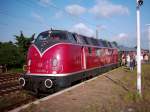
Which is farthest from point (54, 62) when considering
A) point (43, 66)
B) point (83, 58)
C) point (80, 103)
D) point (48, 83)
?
point (83, 58)

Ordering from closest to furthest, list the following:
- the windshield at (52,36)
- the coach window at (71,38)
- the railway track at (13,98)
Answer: the railway track at (13,98), the windshield at (52,36), the coach window at (71,38)

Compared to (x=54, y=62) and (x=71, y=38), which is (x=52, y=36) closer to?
(x=71, y=38)

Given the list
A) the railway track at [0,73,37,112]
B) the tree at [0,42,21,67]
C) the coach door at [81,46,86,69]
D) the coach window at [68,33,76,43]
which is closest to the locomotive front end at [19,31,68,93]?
the railway track at [0,73,37,112]

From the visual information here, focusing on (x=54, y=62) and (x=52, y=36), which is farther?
(x=52, y=36)

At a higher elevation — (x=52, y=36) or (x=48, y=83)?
(x=52, y=36)

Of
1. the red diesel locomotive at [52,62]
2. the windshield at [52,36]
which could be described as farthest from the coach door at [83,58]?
the windshield at [52,36]

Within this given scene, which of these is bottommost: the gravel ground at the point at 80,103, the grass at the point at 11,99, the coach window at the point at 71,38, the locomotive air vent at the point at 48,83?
the grass at the point at 11,99

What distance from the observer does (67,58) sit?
40.2 ft

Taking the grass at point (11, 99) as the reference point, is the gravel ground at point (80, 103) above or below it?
above

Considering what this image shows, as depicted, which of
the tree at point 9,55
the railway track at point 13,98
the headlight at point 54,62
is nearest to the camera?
the railway track at point 13,98

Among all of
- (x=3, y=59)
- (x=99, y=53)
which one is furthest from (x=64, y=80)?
(x=3, y=59)

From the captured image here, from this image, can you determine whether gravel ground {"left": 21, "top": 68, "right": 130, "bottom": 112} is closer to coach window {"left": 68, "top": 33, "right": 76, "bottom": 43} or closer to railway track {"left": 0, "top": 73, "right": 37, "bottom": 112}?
railway track {"left": 0, "top": 73, "right": 37, "bottom": 112}

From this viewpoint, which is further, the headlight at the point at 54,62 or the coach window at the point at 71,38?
the coach window at the point at 71,38

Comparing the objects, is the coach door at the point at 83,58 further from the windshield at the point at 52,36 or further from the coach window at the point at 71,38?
the windshield at the point at 52,36
